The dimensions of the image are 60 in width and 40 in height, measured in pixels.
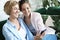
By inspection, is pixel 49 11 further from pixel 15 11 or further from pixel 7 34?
pixel 7 34

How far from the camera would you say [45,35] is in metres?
1.51

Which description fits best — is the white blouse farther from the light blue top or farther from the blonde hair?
the blonde hair

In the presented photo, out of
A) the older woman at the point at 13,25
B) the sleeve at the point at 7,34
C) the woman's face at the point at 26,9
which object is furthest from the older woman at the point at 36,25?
the sleeve at the point at 7,34

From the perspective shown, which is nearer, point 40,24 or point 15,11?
point 15,11

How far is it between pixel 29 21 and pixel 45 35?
0.65 ft

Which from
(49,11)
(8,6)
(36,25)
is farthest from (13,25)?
(49,11)

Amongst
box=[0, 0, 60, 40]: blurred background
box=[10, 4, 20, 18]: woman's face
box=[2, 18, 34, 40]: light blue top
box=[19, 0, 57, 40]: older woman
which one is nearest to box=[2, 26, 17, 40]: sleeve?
box=[2, 18, 34, 40]: light blue top

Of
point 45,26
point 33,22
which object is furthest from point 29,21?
point 45,26

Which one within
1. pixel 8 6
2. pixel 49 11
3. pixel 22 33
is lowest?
pixel 22 33

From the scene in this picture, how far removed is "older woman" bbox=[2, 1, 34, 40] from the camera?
1300 millimetres

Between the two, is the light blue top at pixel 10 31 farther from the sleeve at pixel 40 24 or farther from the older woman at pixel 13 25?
the sleeve at pixel 40 24

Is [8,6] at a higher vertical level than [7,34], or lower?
higher

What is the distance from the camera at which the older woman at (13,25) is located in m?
1.30

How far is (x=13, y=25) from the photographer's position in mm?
1333
